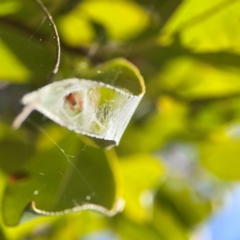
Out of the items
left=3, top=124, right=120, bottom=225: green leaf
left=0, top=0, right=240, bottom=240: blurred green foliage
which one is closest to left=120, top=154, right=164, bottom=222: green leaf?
left=0, top=0, right=240, bottom=240: blurred green foliage

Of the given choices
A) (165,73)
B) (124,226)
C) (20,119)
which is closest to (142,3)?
(165,73)

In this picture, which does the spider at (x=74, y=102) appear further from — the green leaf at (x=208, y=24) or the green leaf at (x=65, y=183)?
the green leaf at (x=208, y=24)

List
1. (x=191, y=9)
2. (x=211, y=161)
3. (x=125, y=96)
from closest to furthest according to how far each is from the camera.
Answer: (x=125, y=96), (x=191, y=9), (x=211, y=161)

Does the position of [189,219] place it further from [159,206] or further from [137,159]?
[137,159]

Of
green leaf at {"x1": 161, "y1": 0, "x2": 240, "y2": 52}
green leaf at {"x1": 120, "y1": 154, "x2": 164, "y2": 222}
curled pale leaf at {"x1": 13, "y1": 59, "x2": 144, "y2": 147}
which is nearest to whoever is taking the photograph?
curled pale leaf at {"x1": 13, "y1": 59, "x2": 144, "y2": 147}

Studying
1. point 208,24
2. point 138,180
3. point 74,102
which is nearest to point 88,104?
point 74,102

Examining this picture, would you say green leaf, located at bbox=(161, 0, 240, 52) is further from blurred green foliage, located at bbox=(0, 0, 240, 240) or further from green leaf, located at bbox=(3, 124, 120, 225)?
green leaf, located at bbox=(3, 124, 120, 225)

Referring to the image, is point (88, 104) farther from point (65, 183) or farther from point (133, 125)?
point (133, 125)

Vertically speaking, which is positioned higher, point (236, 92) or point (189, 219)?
point (236, 92)
